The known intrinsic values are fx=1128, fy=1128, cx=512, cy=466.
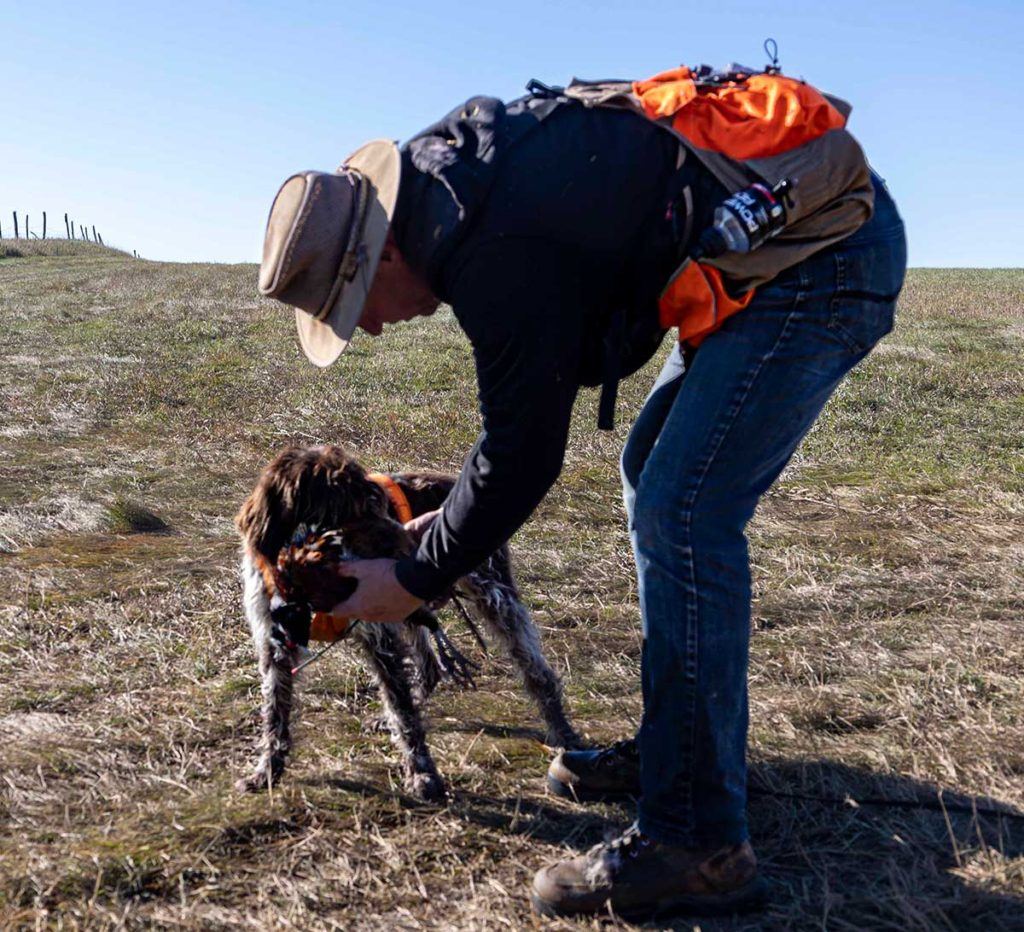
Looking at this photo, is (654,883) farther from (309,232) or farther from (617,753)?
(309,232)

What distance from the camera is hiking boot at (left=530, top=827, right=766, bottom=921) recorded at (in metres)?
2.95

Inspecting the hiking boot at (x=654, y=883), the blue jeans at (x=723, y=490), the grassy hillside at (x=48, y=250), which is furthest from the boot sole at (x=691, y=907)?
the grassy hillside at (x=48, y=250)

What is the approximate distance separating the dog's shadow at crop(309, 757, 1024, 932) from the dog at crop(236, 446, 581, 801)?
0.25 metres

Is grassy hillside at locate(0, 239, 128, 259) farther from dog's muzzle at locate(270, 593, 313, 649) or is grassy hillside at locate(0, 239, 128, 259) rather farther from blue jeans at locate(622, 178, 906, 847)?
blue jeans at locate(622, 178, 906, 847)

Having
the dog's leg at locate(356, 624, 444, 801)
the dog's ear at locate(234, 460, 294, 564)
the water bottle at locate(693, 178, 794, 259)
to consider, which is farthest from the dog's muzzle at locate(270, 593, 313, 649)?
the water bottle at locate(693, 178, 794, 259)

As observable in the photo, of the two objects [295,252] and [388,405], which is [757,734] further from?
[388,405]

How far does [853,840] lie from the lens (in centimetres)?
340

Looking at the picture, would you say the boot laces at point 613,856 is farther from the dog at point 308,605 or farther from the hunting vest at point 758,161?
the hunting vest at point 758,161

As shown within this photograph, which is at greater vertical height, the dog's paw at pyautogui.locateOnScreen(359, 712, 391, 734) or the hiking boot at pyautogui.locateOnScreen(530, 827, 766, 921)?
the hiking boot at pyautogui.locateOnScreen(530, 827, 766, 921)

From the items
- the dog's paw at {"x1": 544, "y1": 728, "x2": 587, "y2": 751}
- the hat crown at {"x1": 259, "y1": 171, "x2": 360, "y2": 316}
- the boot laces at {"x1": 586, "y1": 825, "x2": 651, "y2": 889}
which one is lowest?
the dog's paw at {"x1": 544, "y1": 728, "x2": 587, "y2": 751}

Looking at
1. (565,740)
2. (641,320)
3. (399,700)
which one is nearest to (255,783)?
(399,700)

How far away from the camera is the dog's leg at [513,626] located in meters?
4.30

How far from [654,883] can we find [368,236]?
181 centimetres

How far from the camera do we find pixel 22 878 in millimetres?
3160
